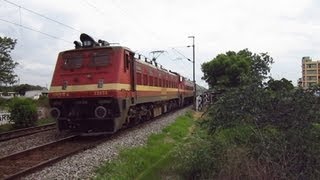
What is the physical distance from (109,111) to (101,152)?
3.76 m

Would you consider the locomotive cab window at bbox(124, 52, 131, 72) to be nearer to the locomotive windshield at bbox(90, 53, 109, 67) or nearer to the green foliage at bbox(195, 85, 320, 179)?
the locomotive windshield at bbox(90, 53, 109, 67)

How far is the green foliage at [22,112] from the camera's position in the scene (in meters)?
24.0

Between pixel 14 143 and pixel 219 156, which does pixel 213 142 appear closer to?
pixel 219 156

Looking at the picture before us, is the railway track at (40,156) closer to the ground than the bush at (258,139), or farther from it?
closer to the ground

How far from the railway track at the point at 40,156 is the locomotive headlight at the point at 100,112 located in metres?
0.88

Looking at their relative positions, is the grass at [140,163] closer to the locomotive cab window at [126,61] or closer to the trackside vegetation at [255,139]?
the trackside vegetation at [255,139]

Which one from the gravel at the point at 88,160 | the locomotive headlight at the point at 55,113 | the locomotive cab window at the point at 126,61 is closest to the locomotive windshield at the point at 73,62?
the locomotive cab window at the point at 126,61

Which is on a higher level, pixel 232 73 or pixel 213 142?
pixel 232 73

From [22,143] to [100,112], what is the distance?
2887 millimetres

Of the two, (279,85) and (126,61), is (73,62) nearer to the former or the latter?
(126,61)

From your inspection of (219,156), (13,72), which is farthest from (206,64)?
(219,156)

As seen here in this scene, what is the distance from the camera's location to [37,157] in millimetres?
12820

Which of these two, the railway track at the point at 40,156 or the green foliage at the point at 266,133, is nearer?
the green foliage at the point at 266,133

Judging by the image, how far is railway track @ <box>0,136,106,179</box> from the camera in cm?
1075
